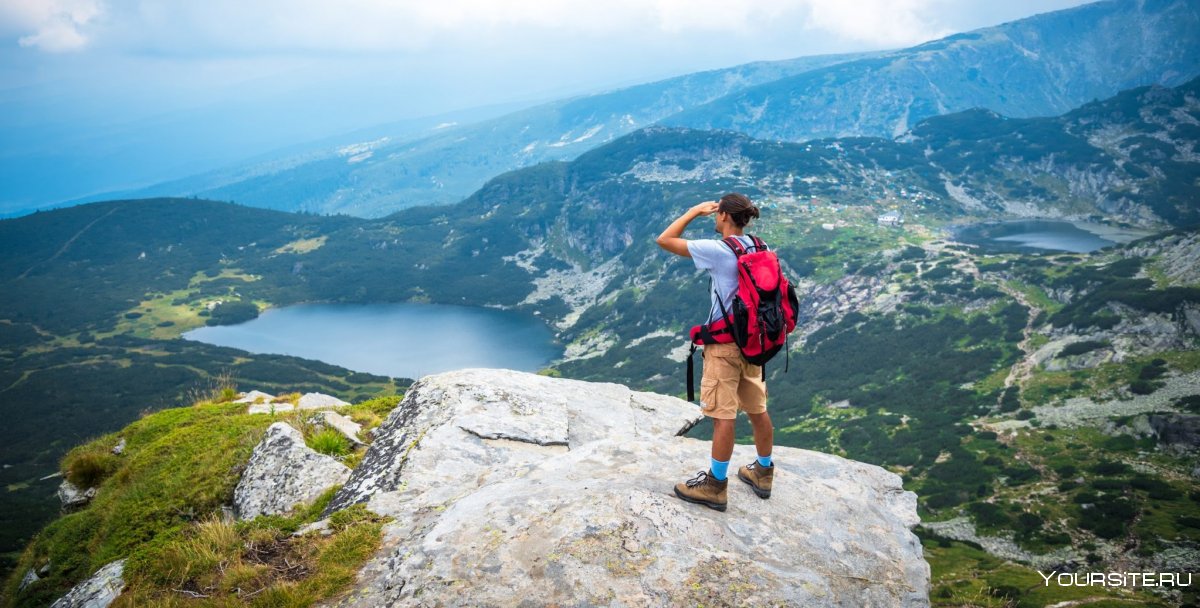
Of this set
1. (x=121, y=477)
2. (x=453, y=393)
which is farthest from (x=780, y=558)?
(x=121, y=477)

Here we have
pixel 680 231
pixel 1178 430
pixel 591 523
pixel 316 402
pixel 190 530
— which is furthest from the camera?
pixel 1178 430

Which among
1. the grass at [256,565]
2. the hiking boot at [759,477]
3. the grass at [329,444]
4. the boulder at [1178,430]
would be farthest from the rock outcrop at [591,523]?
the boulder at [1178,430]

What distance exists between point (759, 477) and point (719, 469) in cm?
116

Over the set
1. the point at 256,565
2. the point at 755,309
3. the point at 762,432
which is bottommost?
the point at 762,432

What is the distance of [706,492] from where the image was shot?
8.37 m

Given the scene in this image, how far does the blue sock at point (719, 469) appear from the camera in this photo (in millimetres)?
8391

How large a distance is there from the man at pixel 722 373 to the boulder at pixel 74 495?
14480mm

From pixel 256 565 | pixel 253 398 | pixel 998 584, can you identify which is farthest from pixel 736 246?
pixel 998 584

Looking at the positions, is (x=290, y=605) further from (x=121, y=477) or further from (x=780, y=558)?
(x=121, y=477)

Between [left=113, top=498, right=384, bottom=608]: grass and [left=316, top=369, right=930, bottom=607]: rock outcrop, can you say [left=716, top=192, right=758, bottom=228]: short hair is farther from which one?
[left=113, top=498, right=384, bottom=608]: grass

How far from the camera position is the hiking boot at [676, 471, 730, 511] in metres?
8.33

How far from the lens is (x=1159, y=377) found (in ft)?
368

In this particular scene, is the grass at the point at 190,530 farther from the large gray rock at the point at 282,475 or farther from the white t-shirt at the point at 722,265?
the white t-shirt at the point at 722,265

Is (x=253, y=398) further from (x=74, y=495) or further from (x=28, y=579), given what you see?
(x=28, y=579)
